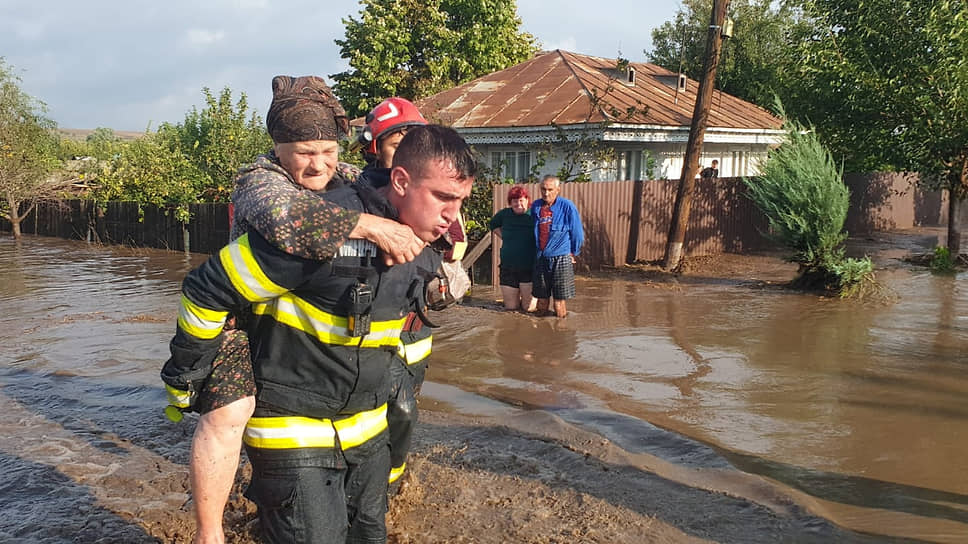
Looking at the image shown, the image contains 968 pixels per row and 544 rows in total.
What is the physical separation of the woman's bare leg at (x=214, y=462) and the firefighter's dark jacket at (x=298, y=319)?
0.11 m

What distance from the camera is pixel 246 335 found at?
2.75 m

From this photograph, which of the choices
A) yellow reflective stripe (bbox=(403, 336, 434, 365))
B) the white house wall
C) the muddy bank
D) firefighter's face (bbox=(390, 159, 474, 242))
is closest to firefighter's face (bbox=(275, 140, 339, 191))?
firefighter's face (bbox=(390, 159, 474, 242))

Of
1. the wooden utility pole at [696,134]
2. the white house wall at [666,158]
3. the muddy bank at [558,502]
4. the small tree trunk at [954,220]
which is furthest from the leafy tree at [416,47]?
the muddy bank at [558,502]

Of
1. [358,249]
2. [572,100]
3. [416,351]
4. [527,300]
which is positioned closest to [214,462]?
[358,249]

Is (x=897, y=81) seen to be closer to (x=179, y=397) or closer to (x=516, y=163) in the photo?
(x=516, y=163)

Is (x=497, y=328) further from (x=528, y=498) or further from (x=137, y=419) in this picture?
(x=528, y=498)

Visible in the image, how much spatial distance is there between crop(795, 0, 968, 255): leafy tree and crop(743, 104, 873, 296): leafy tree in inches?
104

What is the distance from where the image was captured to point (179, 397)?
2.69m

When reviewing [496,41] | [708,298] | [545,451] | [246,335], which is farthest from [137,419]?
[496,41]

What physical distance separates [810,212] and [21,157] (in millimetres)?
20080

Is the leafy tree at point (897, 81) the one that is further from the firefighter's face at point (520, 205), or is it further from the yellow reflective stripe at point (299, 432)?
the yellow reflective stripe at point (299, 432)

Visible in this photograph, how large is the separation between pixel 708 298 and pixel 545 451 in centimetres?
726

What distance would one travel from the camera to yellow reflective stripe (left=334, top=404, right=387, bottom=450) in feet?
8.89

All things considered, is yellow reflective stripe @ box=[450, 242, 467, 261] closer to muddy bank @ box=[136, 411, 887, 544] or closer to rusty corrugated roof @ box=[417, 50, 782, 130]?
muddy bank @ box=[136, 411, 887, 544]
